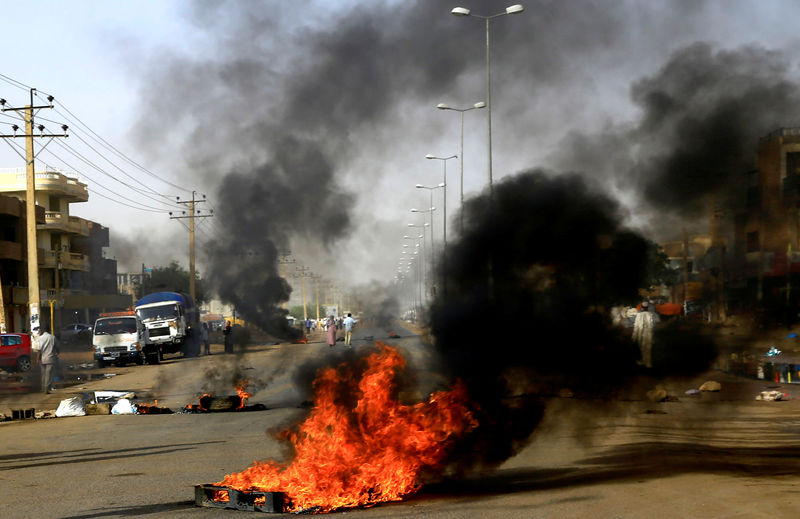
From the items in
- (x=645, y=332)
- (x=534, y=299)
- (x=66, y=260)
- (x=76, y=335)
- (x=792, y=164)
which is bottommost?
(x=76, y=335)

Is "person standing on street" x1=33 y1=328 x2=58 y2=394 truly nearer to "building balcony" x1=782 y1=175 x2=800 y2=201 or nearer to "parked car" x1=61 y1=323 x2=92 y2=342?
"building balcony" x1=782 y1=175 x2=800 y2=201

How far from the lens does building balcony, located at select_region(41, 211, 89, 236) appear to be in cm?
6694

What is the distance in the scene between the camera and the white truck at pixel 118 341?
3709 cm

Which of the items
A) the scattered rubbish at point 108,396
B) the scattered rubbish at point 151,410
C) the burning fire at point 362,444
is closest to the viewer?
the burning fire at point 362,444

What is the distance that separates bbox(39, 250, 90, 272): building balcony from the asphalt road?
52680 mm

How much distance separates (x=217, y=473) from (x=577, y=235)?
5144 millimetres

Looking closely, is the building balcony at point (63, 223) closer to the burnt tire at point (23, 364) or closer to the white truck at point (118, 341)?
the white truck at point (118, 341)

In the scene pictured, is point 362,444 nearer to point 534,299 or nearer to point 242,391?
point 534,299

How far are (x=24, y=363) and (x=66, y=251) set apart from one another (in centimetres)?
4154

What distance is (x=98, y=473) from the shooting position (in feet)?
34.9

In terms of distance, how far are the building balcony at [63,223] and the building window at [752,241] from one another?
5976 centimetres

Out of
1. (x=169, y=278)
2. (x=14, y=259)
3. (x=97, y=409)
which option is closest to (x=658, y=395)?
(x=97, y=409)

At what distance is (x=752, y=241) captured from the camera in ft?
36.9

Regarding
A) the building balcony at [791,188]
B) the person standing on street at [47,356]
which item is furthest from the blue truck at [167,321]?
the building balcony at [791,188]
